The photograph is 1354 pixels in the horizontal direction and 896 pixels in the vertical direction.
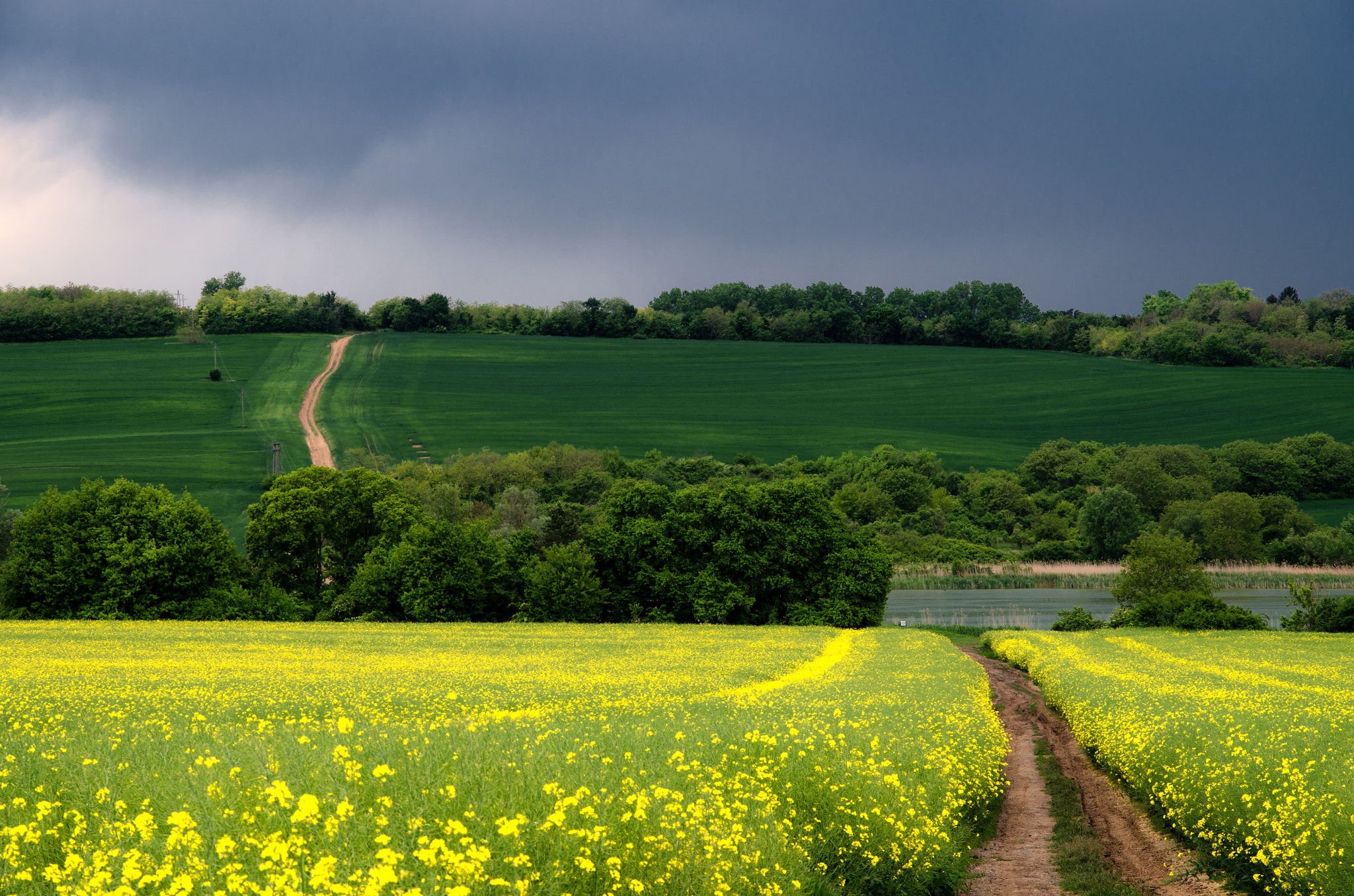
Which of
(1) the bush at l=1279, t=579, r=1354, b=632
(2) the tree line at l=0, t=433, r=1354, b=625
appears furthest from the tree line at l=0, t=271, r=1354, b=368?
(1) the bush at l=1279, t=579, r=1354, b=632

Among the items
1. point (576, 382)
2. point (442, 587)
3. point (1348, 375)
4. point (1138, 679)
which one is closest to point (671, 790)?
point (1138, 679)

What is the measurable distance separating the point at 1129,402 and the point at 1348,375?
3423 centimetres

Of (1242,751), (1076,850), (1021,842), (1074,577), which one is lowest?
(1074,577)

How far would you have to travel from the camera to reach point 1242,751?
13.1 meters

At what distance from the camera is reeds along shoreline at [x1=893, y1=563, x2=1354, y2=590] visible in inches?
2928

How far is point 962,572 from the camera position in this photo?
80.3 meters

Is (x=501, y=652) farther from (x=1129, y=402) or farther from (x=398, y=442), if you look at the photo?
(x=1129, y=402)

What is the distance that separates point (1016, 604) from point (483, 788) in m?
65.2

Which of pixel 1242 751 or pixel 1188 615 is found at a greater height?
pixel 1242 751

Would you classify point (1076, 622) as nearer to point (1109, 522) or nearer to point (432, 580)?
point (432, 580)

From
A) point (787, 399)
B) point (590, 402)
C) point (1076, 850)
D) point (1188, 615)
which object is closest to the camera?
point (1076, 850)

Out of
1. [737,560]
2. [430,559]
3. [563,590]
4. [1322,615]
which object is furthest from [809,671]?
[1322,615]

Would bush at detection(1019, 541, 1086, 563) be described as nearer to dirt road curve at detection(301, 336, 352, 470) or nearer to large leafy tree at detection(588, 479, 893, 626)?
large leafy tree at detection(588, 479, 893, 626)

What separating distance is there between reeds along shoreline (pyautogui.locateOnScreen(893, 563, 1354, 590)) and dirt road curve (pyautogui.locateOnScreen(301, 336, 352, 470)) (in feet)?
165
